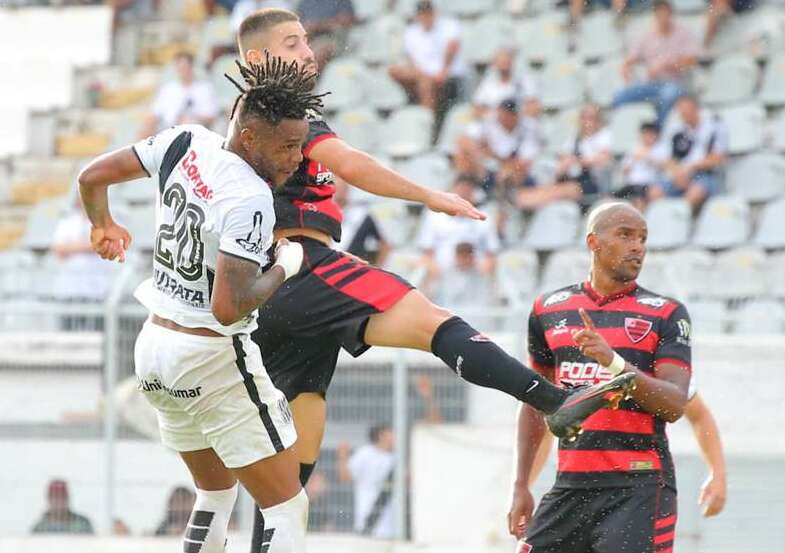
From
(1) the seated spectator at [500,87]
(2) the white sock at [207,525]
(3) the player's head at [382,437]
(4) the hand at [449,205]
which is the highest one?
(1) the seated spectator at [500,87]

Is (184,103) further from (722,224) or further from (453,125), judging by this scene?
(722,224)

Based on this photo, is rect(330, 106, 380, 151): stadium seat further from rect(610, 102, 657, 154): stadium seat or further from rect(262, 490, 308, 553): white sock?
rect(262, 490, 308, 553): white sock

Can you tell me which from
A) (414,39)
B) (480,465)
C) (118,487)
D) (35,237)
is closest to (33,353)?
(118,487)

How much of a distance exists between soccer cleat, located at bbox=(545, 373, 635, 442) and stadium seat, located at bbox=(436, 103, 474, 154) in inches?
340

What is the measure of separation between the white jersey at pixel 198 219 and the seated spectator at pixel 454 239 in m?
6.43

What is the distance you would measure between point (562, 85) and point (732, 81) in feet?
5.29

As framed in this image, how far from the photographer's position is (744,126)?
13383 millimetres

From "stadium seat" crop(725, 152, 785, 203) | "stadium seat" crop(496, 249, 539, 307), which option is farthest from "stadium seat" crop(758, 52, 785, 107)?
"stadium seat" crop(496, 249, 539, 307)

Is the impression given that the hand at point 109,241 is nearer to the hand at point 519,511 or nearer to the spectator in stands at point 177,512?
the hand at point 519,511

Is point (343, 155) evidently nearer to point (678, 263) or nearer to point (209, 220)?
point (209, 220)

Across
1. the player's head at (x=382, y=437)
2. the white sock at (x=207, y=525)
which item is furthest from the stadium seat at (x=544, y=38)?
the white sock at (x=207, y=525)

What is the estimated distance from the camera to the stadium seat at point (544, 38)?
48.3 ft

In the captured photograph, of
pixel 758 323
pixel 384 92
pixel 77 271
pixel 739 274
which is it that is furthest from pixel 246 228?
pixel 384 92

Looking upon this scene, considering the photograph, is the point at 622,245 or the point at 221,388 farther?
the point at 622,245
